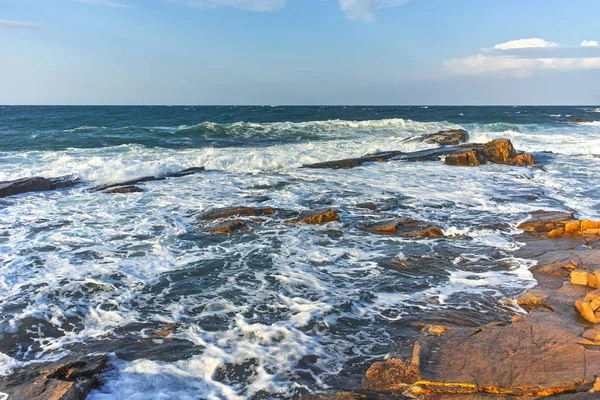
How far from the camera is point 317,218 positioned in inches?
349

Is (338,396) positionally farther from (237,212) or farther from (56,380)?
Answer: (237,212)

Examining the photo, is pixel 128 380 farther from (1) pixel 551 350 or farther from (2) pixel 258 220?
(2) pixel 258 220

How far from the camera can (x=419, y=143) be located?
70.6 ft

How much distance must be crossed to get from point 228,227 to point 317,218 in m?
1.81

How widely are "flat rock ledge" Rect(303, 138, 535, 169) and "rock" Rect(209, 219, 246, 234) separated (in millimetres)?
7925

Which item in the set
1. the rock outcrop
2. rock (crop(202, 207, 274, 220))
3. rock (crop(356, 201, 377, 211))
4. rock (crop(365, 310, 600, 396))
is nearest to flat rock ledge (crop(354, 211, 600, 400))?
rock (crop(365, 310, 600, 396))

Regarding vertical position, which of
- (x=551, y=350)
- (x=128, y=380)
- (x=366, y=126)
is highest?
(x=366, y=126)

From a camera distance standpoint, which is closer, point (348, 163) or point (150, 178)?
point (150, 178)

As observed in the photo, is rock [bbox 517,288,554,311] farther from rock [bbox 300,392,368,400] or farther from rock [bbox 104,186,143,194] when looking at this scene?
rock [bbox 104,186,143,194]

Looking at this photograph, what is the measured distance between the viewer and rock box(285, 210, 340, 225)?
8.85 meters

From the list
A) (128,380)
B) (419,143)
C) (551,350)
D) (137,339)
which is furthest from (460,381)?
(419,143)

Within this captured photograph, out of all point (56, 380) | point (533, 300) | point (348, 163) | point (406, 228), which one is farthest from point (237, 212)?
point (348, 163)

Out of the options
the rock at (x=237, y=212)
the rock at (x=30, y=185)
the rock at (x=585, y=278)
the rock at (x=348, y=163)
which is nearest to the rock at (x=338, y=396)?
the rock at (x=585, y=278)

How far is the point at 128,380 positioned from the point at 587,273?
521 cm
